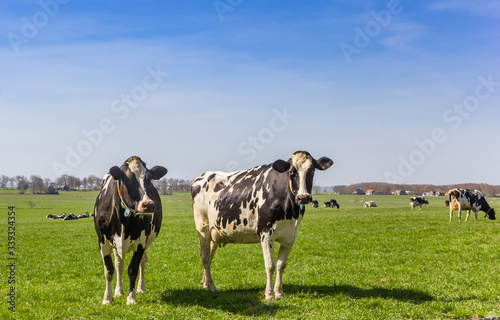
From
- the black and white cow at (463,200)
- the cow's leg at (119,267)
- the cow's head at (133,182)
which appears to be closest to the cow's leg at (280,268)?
the cow's head at (133,182)

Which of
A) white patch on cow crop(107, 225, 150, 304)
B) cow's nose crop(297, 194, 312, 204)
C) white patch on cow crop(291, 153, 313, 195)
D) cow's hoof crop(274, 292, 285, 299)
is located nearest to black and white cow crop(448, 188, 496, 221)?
cow's hoof crop(274, 292, 285, 299)

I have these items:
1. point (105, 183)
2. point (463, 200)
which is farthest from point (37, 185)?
point (105, 183)

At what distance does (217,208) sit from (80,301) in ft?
12.6

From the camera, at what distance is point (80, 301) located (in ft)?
36.8

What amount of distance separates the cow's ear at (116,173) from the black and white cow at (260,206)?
2.68m

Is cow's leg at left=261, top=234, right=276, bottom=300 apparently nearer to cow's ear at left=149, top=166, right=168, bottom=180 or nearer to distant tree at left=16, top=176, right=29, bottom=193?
cow's ear at left=149, top=166, right=168, bottom=180

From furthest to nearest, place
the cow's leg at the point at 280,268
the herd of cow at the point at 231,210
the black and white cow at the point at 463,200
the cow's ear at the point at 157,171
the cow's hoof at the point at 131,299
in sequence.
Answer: the black and white cow at the point at 463,200 < the cow's ear at the point at 157,171 < the cow's leg at the point at 280,268 < the cow's hoof at the point at 131,299 < the herd of cow at the point at 231,210

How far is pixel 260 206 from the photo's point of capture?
10750 mm

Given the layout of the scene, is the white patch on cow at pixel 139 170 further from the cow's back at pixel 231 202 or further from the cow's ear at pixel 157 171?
the cow's back at pixel 231 202

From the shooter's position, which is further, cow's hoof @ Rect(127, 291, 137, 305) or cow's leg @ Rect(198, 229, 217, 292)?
cow's leg @ Rect(198, 229, 217, 292)

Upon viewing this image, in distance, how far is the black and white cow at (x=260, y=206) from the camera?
1038 cm

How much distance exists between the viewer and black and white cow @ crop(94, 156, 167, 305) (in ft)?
32.3

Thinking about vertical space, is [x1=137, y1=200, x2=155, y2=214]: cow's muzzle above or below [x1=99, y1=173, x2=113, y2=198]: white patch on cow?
below

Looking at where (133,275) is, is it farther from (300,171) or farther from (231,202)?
(300,171)
